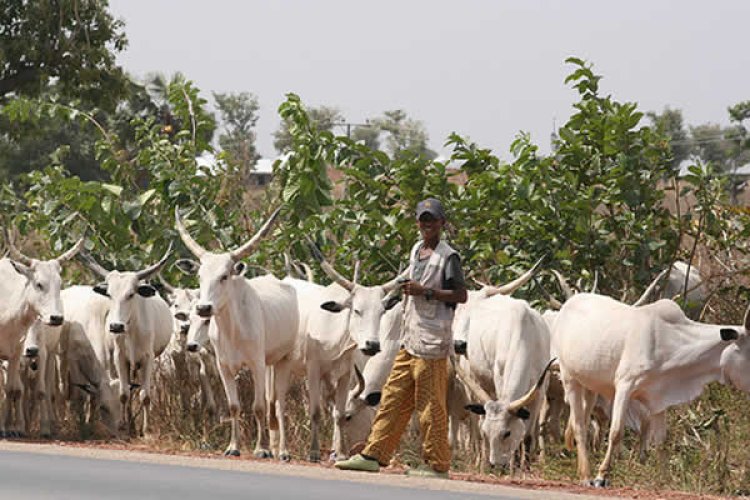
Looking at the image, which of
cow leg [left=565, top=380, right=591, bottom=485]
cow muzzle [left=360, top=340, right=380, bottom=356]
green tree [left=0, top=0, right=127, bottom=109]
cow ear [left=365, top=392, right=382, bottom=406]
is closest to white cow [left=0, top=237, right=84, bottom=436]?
cow ear [left=365, top=392, right=382, bottom=406]

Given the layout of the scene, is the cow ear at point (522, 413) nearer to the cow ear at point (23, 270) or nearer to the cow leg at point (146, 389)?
the cow leg at point (146, 389)

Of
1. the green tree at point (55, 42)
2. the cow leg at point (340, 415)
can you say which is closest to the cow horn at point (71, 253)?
the cow leg at point (340, 415)

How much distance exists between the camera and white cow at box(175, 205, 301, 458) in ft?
47.9

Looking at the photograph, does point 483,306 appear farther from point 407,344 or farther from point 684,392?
point 407,344

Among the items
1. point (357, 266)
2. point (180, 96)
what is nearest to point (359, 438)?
point (357, 266)

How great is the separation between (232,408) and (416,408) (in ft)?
11.7

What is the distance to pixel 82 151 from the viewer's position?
169 ft

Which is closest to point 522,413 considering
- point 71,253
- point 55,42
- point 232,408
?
point 232,408

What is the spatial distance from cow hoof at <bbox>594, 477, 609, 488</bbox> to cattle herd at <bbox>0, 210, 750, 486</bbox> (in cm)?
2

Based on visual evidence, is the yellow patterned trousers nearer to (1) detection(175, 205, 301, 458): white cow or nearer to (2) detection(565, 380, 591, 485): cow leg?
(2) detection(565, 380, 591, 485): cow leg

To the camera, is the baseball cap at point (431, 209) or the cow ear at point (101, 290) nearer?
the baseball cap at point (431, 209)

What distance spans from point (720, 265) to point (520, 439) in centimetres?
607

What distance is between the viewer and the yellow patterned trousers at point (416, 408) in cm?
1144

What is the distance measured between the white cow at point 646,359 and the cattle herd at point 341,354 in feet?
0.04
